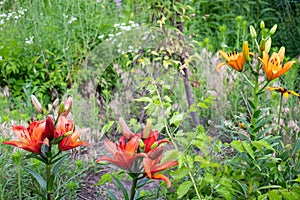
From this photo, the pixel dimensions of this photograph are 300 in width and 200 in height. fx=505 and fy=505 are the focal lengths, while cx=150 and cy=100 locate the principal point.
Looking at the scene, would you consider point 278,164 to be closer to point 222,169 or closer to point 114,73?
point 222,169

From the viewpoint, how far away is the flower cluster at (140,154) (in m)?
1.73

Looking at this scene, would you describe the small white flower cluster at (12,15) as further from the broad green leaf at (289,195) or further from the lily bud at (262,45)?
the broad green leaf at (289,195)

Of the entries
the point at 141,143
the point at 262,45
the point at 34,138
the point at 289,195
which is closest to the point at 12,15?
the point at 262,45

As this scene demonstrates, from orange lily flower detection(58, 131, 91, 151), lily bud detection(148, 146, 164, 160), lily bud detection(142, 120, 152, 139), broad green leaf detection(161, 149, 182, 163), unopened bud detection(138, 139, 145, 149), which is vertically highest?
lily bud detection(142, 120, 152, 139)

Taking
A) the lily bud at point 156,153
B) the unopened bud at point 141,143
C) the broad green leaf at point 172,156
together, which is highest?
the unopened bud at point 141,143

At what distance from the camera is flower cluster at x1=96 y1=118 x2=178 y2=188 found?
1728 millimetres

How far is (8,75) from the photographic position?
5.32 m

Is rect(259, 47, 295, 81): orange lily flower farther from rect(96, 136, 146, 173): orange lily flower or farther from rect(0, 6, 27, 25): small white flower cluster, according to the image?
rect(0, 6, 27, 25): small white flower cluster

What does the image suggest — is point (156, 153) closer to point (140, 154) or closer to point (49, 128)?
point (140, 154)

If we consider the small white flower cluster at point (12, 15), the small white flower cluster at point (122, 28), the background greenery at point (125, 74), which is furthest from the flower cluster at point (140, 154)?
the small white flower cluster at point (12, 15)

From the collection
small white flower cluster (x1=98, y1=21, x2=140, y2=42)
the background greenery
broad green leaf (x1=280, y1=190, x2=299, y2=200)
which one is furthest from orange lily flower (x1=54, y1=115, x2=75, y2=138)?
small white flower cluster (x1=98, y1=21, x2=140, y2=42)

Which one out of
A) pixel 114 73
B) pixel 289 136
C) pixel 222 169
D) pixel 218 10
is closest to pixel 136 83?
pixel 114 73

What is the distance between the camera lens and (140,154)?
1709mm

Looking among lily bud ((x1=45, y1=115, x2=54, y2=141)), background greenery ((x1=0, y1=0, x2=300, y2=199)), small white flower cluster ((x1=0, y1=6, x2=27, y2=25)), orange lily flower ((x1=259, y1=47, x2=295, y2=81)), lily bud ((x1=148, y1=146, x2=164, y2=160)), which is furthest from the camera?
small white flower cluster ((x1=0, y1=6, x2=27, y2=25))
